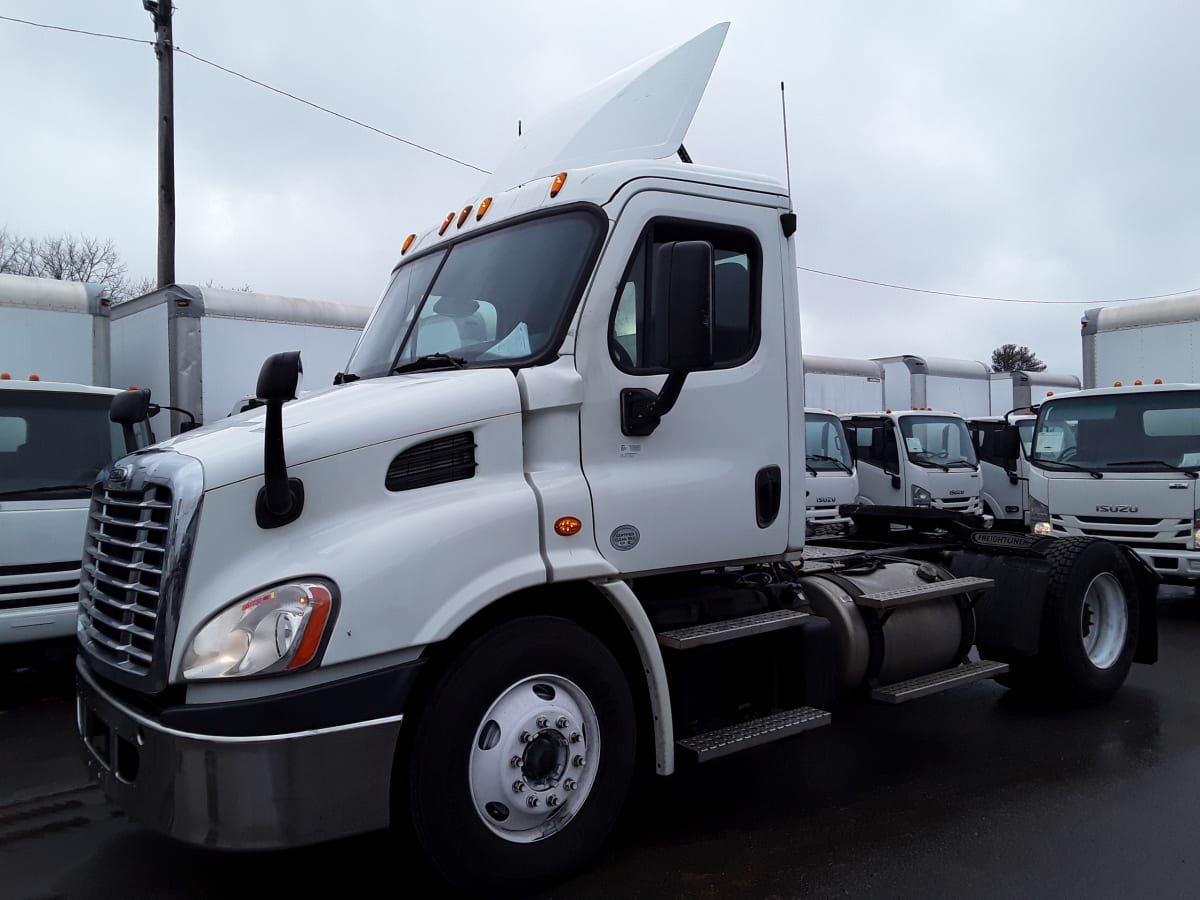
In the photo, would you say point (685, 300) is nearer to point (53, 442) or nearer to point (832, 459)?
point (53, 442)

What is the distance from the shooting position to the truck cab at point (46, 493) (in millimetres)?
6289

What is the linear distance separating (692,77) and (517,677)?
113 inches

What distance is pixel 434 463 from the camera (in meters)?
3.44

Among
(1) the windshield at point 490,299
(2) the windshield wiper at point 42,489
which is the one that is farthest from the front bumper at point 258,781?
(2) the windshield wiper at point 42,489

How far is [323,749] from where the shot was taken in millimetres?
3008

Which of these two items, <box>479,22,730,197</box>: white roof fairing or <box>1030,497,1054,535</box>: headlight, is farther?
<box>1030,497,1054,535</box>: headlight

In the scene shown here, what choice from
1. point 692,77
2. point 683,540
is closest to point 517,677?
point 683,540

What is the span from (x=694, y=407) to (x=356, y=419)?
4.66ft

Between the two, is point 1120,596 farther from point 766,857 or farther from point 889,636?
point 766,857

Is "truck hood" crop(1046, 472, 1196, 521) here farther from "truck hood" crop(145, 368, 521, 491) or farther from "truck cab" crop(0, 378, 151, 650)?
"truck cab" crop(0, 378, 151, 650)

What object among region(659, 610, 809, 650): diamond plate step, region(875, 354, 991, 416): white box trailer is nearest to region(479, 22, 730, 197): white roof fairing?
region(659, 610, 809, 650): diamond plate step

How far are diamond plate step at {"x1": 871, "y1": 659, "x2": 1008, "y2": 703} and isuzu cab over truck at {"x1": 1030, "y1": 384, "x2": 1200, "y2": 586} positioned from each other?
12.4 ft

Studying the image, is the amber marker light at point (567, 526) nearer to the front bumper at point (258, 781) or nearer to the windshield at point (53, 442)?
the front bumper at point (258, 781)

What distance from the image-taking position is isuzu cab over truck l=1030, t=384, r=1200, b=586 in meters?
8.41
